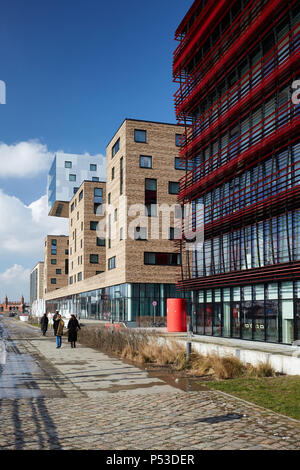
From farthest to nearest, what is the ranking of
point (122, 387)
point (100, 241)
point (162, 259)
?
point (100, 241) → point (162, 259) → point (122, 387)

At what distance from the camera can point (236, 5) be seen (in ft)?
93.3

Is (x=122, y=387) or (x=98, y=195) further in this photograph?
(x=98, y=195)

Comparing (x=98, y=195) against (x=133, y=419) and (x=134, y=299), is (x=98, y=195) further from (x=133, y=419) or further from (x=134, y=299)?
(x=133, y=419)

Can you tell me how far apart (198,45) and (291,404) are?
27689 millimetres

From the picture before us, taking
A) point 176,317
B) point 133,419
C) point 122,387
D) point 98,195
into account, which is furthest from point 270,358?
point 98,195

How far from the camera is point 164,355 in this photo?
702 inches

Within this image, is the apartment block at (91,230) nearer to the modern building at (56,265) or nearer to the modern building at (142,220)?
the modern building at (142,220)

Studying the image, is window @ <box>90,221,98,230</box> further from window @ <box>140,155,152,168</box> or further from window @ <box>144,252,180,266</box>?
window @ <box>144,252,180,266</box>

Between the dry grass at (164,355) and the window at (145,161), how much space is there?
27615 mm

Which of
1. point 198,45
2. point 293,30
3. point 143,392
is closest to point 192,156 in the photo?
point 198,45

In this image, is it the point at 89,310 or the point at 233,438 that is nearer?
the point at 233,438

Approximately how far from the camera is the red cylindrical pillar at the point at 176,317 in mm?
33031

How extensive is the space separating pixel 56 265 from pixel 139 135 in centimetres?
7625

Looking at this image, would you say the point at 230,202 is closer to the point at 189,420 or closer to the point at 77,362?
the point at 77,362
